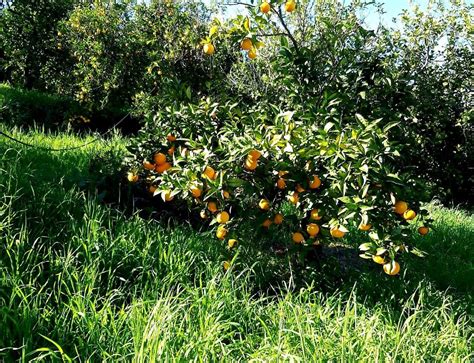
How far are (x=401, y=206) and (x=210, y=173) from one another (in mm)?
934

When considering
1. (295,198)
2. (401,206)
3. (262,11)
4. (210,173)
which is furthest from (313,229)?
(262,11)

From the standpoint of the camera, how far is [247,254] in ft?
10.2

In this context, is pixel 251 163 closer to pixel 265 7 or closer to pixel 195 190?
pixel 195 190

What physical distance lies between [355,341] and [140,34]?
5979 millimetres

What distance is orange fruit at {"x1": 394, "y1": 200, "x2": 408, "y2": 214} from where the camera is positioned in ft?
7.85

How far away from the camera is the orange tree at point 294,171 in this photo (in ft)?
7.83

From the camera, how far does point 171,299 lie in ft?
7.79

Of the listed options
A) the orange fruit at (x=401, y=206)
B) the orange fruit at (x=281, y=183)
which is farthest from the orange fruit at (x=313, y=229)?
the orange fruit at (x=401, y=206)

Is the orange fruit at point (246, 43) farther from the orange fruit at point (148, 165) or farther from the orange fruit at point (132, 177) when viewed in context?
the orange fruit at point (132, 177)

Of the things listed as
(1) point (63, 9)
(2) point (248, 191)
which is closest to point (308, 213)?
(2) point (248, 191)

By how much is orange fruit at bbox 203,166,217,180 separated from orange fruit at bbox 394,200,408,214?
0.90 metres

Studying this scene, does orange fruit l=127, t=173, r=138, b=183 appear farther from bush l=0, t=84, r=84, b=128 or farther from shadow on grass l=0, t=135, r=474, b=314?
bush l=0, t=84, r=84, b=128

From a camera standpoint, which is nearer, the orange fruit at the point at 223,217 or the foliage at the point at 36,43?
the orange fruit at the point at 223,217

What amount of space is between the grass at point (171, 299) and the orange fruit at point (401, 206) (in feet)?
1.42
